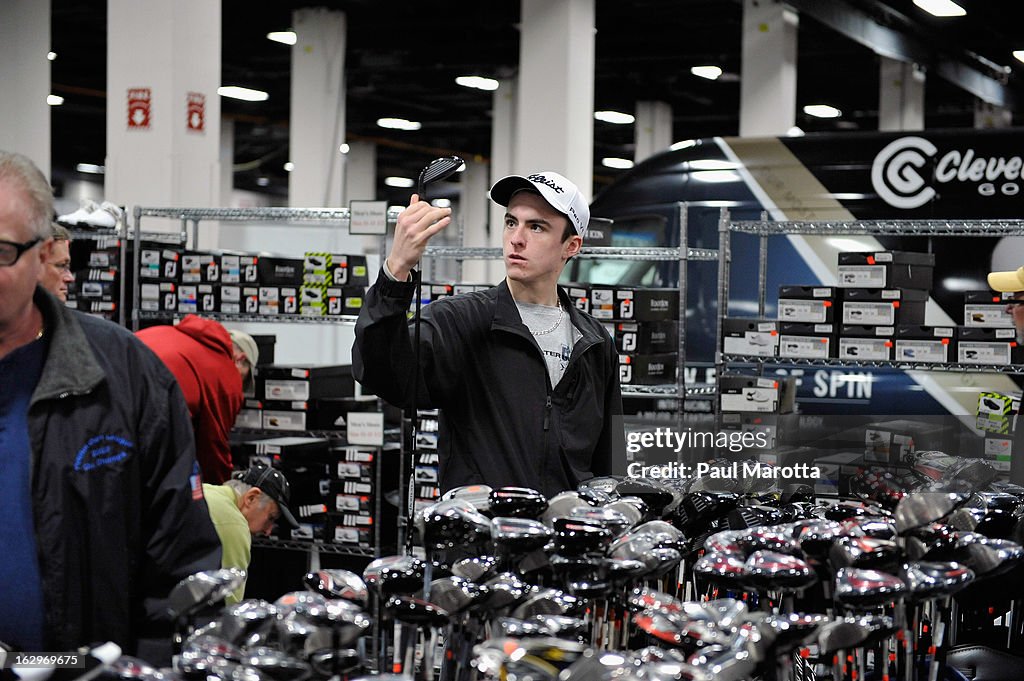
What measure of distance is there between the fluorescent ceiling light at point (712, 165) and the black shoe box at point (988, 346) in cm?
252

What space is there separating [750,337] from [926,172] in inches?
79.2

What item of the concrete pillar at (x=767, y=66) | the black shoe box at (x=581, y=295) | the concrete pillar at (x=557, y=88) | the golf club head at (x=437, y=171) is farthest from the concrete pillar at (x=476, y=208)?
the golf club head at (x=437, y=171)

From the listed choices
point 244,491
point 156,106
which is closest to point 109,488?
point 244,491

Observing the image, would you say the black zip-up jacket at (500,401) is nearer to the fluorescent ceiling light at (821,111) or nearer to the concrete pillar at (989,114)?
the concrete pillar at (989,114)

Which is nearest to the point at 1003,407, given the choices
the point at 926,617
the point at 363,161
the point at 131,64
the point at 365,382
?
the point at 926,617

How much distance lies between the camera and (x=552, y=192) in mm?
3113

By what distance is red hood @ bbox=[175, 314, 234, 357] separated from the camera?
537cm

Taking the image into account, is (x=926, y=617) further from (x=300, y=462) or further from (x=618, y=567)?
(x=300, y=462)

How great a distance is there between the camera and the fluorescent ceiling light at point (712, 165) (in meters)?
7.82

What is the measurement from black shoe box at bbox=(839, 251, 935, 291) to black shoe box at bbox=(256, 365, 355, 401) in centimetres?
258

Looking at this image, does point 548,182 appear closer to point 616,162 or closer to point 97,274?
A: point 97,274

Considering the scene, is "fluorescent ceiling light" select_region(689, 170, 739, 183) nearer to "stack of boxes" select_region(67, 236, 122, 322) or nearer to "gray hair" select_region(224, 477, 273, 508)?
"stack of boxes" select_region(67, 236, 122, 322)

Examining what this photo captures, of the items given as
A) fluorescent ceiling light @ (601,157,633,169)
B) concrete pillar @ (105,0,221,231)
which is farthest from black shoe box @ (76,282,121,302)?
fluorescent ceiling light @ (601,157,633,169)

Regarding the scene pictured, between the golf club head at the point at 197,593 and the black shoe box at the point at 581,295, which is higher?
the black shoe box at the point at 581,295
